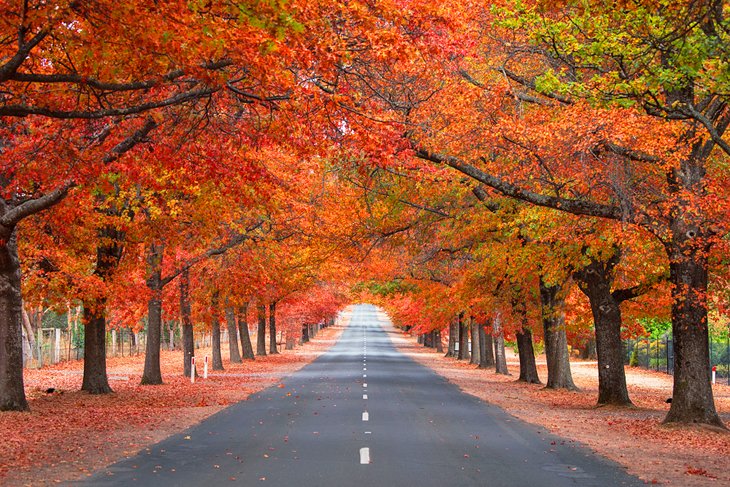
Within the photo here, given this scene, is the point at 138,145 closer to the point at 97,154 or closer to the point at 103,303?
the point at 97,154

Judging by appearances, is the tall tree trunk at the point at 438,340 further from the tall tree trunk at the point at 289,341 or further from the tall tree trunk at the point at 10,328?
the tall tree trunk at the point at 10,328

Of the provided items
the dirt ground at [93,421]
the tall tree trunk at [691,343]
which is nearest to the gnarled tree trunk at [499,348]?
the dirt ground at [93,421]

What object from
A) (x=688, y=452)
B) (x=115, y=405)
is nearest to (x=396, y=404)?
(x=115, y=405)

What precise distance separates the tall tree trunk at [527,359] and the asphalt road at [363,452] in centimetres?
1388

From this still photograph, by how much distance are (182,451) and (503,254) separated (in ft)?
40.9

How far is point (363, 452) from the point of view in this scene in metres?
13.3

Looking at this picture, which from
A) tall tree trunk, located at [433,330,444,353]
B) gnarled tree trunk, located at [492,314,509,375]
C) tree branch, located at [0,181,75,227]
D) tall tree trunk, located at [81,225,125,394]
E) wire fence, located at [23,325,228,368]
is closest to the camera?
tree branch, located at [0,181,75,227]

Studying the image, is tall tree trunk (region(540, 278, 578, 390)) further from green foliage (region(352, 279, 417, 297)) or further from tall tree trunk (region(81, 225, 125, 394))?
tall tree trunk (region(81, 225, 125, 394))

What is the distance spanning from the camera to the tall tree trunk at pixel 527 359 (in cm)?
3700

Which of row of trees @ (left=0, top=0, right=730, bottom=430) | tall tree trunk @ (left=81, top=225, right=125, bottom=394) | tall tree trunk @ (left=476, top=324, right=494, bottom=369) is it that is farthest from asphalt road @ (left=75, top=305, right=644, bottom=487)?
tall tree trunk @ (left=476, top=324, right=494, bottom=369)

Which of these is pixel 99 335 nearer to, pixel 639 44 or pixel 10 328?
pixel 10 328

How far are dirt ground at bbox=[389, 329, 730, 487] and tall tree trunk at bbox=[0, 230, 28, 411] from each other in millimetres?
11629

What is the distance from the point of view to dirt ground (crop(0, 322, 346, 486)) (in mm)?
12156

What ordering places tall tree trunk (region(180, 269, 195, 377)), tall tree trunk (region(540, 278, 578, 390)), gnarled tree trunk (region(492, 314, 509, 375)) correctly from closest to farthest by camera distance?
1. tall tree trunk (region(540, 278, 578, 390))
2. tall tree trunk (region(180, 269, 195, 377))
3. gnarled tree trunk (region(492, 314, 509, 375))
